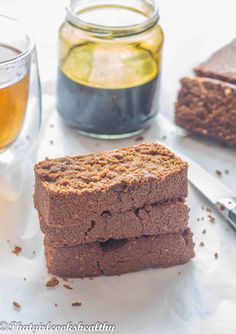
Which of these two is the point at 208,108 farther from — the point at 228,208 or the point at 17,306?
the point at 17,306

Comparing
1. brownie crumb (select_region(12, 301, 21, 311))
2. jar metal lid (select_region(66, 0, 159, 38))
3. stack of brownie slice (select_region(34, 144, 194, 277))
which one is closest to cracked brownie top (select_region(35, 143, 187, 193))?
stack of brownie slice (select_region(34, 144, 194, 277))

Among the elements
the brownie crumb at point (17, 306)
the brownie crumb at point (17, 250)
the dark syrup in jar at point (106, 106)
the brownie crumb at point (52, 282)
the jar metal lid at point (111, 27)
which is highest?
the jar metal lid at point (111, 27)

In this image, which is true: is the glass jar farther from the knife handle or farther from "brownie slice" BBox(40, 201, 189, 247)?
"brownie slice" BBox(40, 201, 189, 247)

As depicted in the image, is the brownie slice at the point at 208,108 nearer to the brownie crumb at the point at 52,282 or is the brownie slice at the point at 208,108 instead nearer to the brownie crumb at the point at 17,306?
the brownie crumb at the point at 52,282

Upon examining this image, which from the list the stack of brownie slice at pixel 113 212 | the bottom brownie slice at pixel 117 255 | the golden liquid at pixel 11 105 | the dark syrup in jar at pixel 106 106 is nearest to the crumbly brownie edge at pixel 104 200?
the stack of brownie slice at pixel 113 212

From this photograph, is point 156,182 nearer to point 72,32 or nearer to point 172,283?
point 172,283
